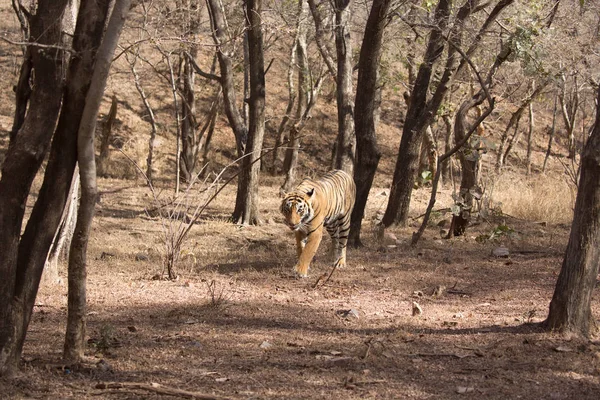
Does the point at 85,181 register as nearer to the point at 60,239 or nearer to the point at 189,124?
the point at 60,239

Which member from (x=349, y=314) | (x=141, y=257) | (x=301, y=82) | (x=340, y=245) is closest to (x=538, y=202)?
(x=301, y=82)

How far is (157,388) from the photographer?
4691 mm

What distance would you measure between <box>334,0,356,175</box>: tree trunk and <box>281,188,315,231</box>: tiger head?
7.06 ft

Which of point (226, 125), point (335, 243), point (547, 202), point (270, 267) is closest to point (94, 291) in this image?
point (270, 267)

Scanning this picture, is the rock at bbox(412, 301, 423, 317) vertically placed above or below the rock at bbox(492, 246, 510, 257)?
below

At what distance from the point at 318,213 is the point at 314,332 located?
104 inches

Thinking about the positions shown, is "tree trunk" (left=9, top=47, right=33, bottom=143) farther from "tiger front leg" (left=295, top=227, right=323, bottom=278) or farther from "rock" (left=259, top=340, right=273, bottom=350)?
"tiger front leg" (left=295, top=227, right=323, bottom=278)

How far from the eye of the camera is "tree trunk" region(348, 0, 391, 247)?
10.3 metres

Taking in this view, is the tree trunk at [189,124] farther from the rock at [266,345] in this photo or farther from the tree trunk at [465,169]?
the rock at [266,345]

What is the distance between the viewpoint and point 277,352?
5.76 metres

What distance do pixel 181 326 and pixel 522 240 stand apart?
7363mm

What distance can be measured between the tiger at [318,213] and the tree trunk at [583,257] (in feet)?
9.54

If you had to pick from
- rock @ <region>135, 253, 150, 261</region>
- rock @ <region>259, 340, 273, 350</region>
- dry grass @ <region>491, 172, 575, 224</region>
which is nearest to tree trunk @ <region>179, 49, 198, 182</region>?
rock @ <region>135, 253, 150, 261</region>

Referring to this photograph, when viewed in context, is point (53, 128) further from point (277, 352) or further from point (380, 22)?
point (380, 22)
